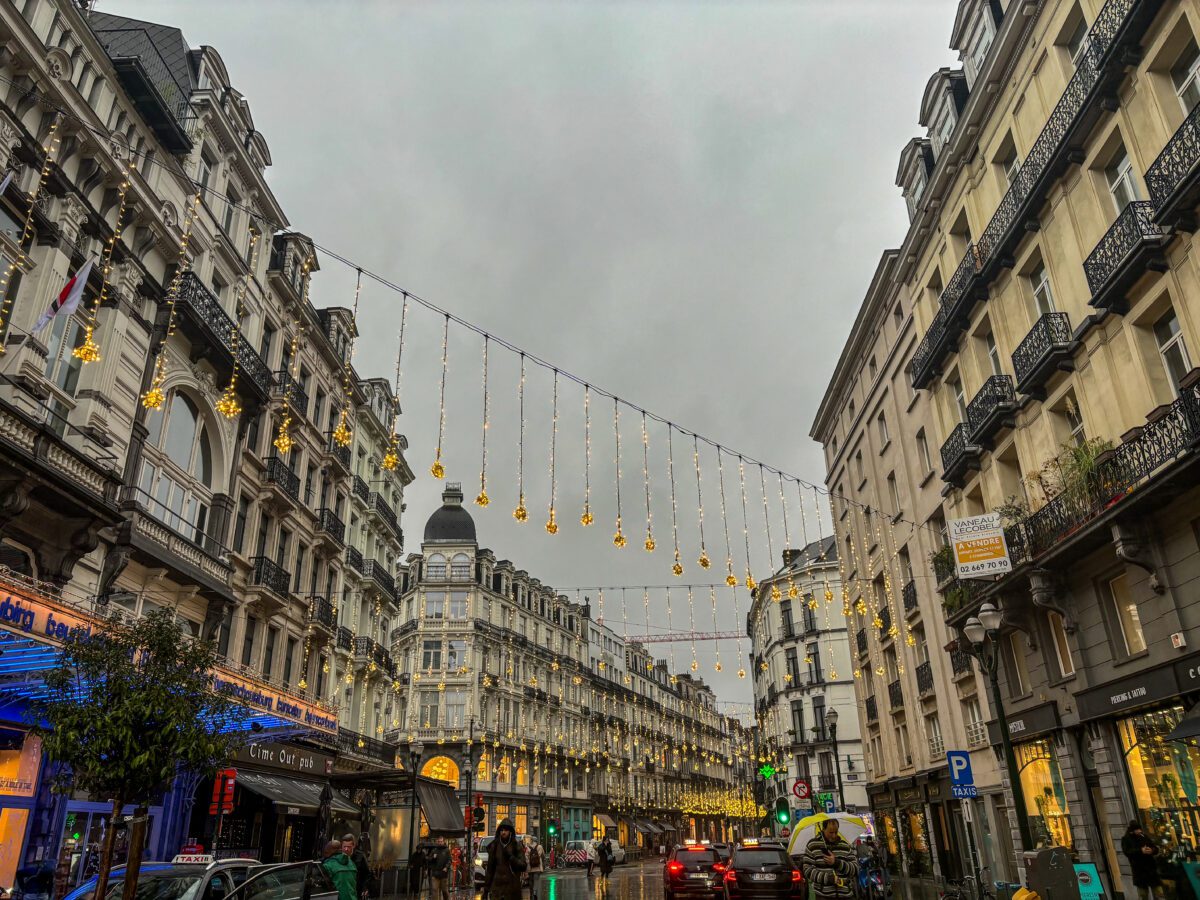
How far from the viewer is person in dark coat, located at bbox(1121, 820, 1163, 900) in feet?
40.1

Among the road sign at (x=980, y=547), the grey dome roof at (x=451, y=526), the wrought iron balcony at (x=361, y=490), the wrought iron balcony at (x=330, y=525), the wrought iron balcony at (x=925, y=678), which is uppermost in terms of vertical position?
the grey dome roof at (x=451, y=526)

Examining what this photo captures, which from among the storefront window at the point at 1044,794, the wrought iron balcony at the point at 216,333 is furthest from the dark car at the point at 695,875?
the wrought iron balcony at the point at 216,333

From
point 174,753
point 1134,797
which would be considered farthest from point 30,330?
point 1134,797

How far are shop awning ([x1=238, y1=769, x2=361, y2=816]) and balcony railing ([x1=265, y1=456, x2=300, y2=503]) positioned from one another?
915 cm

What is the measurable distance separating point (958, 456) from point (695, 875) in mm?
12742

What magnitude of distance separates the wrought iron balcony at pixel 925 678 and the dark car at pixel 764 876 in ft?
34.3

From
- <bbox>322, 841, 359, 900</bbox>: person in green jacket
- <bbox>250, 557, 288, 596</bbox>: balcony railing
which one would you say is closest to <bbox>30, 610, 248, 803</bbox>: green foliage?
<bbox>322, 841, 359, 900</bbox>: person in green jacket

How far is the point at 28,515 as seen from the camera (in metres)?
15.4

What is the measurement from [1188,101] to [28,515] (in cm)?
2231

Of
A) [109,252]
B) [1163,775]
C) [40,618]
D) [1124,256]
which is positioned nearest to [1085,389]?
[1124,256]

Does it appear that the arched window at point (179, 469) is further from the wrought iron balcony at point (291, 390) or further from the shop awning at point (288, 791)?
the shop awning at point (288, 791)

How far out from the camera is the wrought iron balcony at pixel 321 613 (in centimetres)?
2986

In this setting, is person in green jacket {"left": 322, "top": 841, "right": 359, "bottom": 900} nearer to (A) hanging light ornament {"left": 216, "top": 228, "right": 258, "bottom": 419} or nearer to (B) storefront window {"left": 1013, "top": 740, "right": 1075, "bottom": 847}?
(A) hanging light ornament {"left": 216, "top": 228, "right": 258, "bottom": 419}

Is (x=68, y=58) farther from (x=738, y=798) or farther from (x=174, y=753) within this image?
(x=738, y=798)
